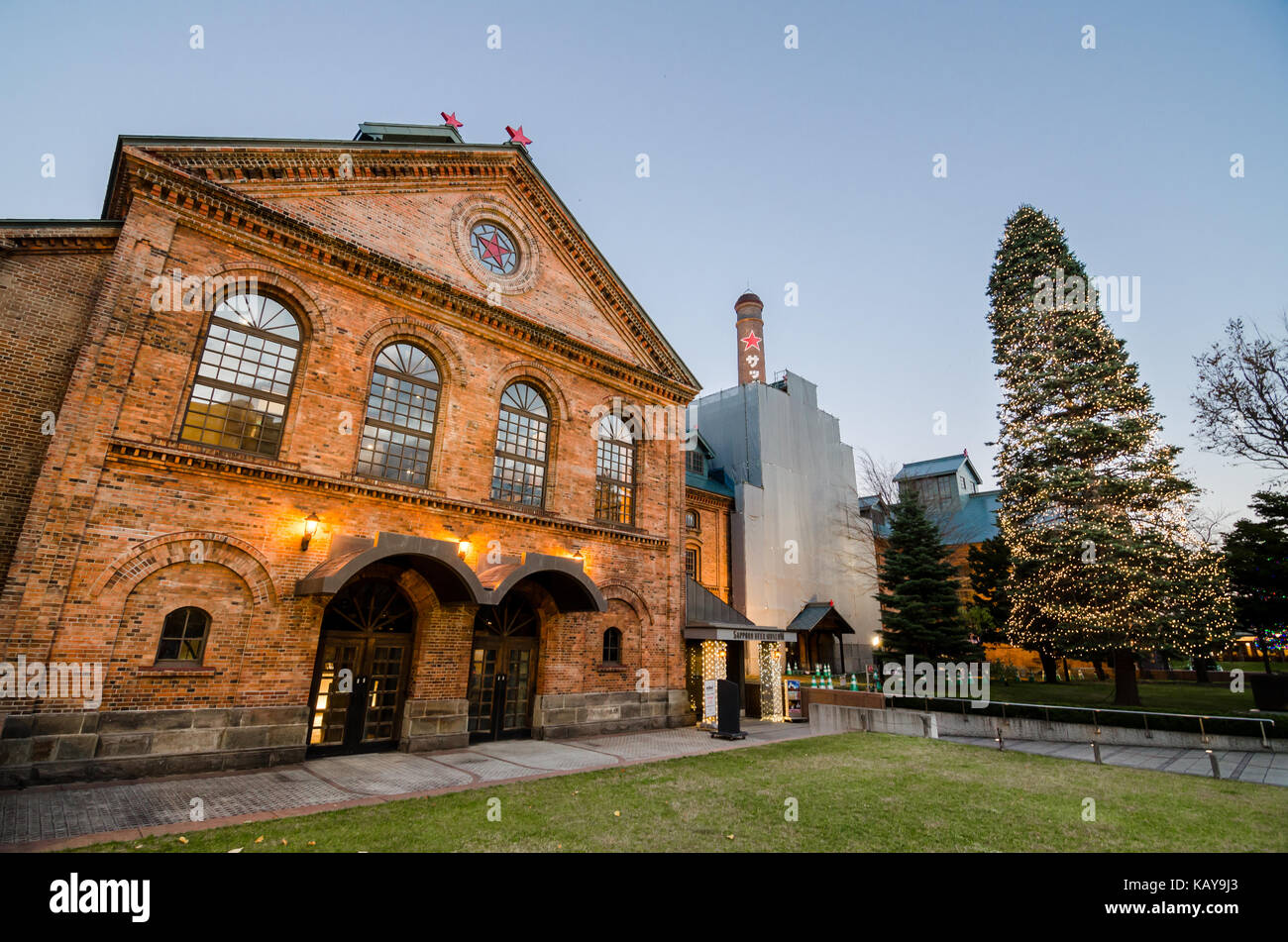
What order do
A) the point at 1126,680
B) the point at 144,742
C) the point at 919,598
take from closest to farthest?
1. the point at 144,742
2. the point at 1126,680
3. the point at 919,598

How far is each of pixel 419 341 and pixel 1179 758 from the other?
65.5 ft

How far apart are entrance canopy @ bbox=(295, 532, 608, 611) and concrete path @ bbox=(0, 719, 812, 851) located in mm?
3073

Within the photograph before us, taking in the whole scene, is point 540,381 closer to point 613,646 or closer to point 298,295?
point 298,295

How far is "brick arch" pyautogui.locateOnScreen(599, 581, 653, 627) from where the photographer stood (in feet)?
51.3

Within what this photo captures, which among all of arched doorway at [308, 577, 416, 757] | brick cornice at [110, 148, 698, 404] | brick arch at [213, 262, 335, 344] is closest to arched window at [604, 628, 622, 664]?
arched doorway at [308, 577, 416, 757]

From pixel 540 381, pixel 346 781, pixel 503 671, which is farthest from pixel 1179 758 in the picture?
pixel 540 381

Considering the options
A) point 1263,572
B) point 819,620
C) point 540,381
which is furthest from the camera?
point 819,620

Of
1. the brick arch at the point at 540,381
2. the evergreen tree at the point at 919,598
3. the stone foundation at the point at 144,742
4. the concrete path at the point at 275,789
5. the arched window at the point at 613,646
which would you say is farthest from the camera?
the evergreen tree at the point at 919,598

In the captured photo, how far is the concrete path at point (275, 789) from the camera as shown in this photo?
6.37 meters

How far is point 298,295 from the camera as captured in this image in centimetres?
1169

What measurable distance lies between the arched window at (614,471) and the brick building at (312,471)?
0.10 meters

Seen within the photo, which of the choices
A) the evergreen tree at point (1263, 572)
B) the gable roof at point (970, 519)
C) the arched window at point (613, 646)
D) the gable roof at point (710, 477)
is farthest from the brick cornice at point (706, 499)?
the evergreen tree at point (1263, 572)

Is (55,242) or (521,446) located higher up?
(55,242)

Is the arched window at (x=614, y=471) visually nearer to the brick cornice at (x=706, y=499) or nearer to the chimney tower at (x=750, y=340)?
the brick cornice at (x=706, y=499)
